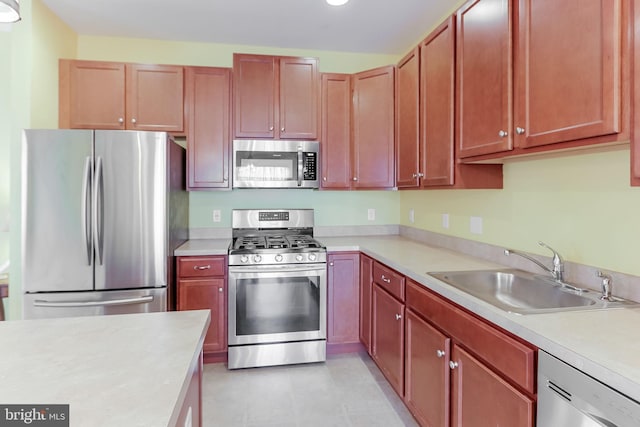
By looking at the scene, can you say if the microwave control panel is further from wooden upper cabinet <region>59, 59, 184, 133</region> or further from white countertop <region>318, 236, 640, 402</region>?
white countertop <region>318, 236, 640, 402</region>

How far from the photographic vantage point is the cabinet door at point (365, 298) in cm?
268

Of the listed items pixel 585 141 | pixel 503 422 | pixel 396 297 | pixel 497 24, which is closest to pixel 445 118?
pixel 497 24

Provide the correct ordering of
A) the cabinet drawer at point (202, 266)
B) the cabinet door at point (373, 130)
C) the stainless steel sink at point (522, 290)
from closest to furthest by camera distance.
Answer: the stainless steel sink at point (522, 290) < the cabinet drawer at point (202, 266) < the cabinet door at point (373, 130)

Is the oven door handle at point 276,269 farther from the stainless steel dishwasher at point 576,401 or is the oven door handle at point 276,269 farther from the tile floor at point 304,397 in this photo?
the stainless steel dishwasher at point 576,401

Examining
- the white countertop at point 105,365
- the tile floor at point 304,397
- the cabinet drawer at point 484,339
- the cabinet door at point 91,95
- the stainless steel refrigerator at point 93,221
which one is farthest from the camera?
the cabinet door at point 91,95

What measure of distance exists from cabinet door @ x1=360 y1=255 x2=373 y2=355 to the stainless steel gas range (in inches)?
11.9

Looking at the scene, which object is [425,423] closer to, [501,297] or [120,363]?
[501,297]

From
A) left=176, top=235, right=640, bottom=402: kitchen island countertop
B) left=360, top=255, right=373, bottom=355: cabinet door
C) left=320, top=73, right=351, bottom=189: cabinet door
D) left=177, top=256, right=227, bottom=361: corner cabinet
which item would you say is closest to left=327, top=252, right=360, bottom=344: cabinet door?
left=360, top=255, right=373, bottom=355: cabinet door

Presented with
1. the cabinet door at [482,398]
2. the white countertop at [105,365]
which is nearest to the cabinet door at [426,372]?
the cabinet door at [482,398]

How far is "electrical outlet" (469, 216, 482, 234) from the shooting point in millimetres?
2330

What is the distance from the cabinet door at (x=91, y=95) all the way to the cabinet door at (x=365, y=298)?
7.34 ft

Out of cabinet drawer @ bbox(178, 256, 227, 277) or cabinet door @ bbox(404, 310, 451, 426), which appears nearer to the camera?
cabinet door @ bbox(404, 310, 451, 426)

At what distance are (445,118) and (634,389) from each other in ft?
5.49

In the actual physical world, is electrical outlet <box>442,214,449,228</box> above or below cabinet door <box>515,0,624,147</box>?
below
